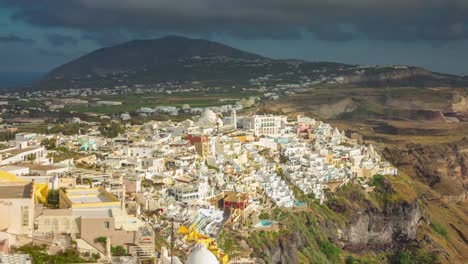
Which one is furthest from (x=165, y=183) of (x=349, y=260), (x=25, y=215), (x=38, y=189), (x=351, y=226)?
(x=25, y=215)

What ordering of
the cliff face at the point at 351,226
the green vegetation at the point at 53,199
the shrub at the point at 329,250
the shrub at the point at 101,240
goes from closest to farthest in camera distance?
the shrub at the point at 101,240, the green vegetation at the point at 53,199, the cliff face at the point at 351,226, the shrub at the point at 329,250

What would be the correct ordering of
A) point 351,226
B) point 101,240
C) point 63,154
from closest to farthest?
1. point 101,240
2. point 63,154
3. point 351,226

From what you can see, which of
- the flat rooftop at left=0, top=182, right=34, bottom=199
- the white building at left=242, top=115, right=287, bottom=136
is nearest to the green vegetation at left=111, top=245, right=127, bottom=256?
the flat rooftop at left=0, top=182, right=34, bottom=199

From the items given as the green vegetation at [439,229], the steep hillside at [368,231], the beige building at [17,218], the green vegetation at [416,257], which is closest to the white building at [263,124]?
the steep hillside at [368,231]

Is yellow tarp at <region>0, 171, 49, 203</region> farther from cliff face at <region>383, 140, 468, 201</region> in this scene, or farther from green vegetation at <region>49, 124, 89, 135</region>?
cliff face at <region>383, 140, 468, 201</region>

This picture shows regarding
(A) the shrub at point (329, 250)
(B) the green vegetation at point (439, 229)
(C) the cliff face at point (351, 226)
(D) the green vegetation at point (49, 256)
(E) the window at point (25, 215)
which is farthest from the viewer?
(B) the green vegetation at point (439, 229)

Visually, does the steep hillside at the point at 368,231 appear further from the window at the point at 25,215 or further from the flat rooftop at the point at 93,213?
the window at the point at 25,215

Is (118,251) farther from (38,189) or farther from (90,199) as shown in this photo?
(38,189)
